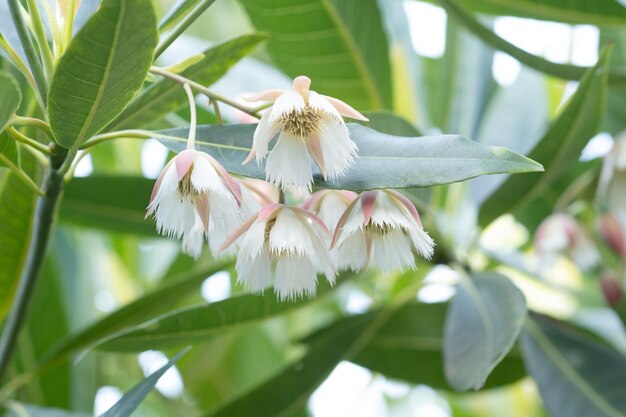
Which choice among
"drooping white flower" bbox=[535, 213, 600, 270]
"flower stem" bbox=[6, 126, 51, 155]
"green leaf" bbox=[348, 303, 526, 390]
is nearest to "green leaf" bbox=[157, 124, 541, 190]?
"flower stem" bbox=[6, 126, 51, 155]

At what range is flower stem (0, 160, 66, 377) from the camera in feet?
3.16

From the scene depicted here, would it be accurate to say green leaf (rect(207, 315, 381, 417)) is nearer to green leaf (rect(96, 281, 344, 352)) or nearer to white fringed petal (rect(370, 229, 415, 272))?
green leaf (rect(96, 281, 344, 352))

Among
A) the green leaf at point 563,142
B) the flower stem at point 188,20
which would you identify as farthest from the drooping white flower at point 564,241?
the flower stem at point 188,20

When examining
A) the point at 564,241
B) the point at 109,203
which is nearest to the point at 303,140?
the point at 109,203

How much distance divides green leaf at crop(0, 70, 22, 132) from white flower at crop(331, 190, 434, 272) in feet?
1.12

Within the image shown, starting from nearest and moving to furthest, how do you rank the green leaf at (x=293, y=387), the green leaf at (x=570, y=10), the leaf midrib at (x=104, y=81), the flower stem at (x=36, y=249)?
the leaf midrib at (x=104, y=81) < the flower stem at (x=36, y=249) < the green leaf at (x=293, y=387) < the green leaf at (x=570, y=10)

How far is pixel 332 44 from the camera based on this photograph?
149cm

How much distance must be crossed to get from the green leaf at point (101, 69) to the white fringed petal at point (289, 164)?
15 centimetres

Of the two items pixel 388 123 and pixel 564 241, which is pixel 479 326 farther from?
pixel 564 241

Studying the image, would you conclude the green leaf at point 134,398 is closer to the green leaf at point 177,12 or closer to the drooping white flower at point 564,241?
the green leaf at point 177,12

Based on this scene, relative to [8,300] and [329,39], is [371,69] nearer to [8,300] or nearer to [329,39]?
[329,39]

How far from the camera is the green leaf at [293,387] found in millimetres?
1383

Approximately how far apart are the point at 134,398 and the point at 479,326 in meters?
0.53

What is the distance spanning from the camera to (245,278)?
928mm
